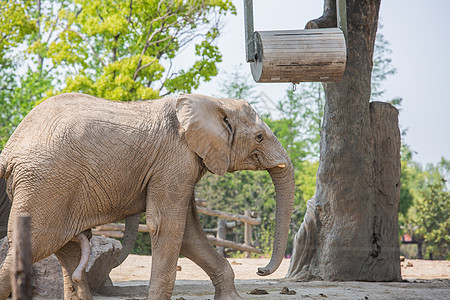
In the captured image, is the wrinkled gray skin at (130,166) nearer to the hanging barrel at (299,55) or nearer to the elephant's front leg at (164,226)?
the elephant's front leg at (164,226)

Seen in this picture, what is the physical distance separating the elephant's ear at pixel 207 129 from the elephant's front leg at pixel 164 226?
412mm

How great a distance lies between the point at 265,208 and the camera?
26109 mm

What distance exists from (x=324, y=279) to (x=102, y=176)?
4.30m

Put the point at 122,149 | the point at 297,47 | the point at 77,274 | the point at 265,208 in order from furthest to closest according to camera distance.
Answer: the point at 265,208 → the point at 297,47 → the point at 122,149 → the point at 77,274

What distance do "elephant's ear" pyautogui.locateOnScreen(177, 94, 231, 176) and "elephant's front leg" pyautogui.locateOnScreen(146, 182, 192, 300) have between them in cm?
41

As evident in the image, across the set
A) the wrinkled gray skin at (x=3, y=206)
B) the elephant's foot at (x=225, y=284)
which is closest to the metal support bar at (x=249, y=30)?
the elephant's foot at (x=225, y=284)

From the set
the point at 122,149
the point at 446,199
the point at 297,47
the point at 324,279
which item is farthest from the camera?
the point at 446,199

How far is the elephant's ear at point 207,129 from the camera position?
18.5 ft

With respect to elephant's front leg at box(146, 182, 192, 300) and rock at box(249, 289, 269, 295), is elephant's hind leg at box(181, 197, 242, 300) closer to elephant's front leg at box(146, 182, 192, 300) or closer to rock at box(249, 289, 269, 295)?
elephant's front leg at box(146, 182, 192, 300)

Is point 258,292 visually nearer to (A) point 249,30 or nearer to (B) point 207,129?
(B) point 207,129

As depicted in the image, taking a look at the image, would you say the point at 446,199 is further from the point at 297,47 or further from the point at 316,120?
the point at 297,47

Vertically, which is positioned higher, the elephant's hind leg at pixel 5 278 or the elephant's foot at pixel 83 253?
the elephant's foot at pixel 83 253

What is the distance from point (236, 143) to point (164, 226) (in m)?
1.13

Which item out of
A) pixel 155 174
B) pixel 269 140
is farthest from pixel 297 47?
pixel 155 174
